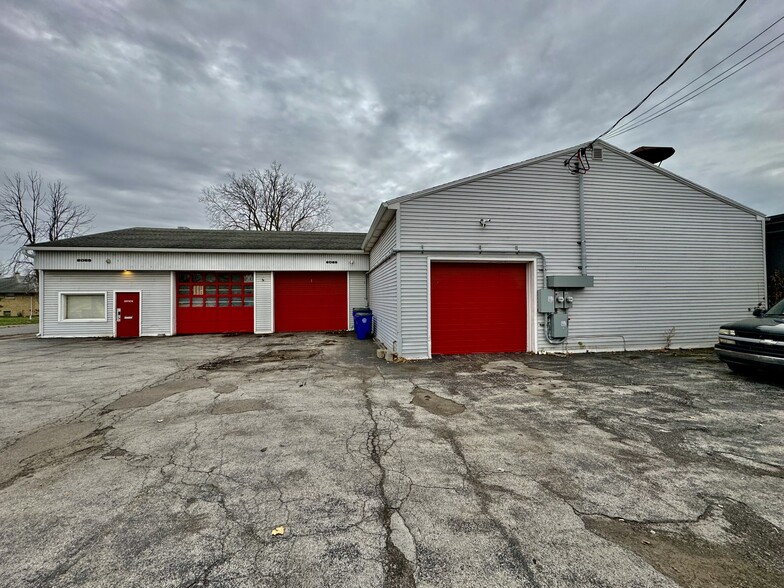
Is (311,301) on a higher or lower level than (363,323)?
higher

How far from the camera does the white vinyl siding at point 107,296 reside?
1222 centimetres

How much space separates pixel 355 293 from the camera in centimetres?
1406

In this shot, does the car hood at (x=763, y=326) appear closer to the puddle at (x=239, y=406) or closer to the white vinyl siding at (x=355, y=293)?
the puddle at (x=239, y=406)

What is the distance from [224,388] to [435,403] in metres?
3.65

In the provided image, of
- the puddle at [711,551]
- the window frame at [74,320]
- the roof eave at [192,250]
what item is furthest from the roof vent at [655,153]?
the window frame at [74,320]

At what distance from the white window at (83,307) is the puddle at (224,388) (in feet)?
35.1

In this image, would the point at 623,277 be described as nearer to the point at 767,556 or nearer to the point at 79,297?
the point at 767,556

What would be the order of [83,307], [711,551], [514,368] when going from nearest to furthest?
1. [711,551]
2. [514,368]
3. [83,307]

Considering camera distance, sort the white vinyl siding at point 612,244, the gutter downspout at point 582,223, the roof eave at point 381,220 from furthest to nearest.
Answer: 1. the gutter downspout at point 582,223
2. the white vinyl siding at point 612,244
3. the roof eave at point 381,220

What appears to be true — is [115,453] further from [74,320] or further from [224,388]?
[74,320]

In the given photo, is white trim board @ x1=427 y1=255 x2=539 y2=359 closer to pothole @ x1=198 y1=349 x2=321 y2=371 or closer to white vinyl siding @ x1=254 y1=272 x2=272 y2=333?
pothole @ x1=198 y1=349 x2=321 y2=371

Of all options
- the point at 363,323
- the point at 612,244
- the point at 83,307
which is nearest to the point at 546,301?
the point at 612,244

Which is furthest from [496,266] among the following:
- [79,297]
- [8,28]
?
[79,297]

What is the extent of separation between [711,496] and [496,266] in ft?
20.7
